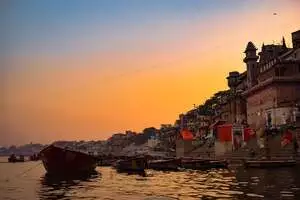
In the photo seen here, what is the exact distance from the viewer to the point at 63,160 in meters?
58.3

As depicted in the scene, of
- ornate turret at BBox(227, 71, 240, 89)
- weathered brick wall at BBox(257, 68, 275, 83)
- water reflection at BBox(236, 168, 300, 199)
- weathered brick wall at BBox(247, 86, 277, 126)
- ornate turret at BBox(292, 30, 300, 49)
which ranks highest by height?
ornate turret at BBox(292, 30, 300, 49)

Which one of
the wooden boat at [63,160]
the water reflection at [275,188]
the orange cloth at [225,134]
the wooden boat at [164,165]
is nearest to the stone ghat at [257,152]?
the orange cloth at [225,134]

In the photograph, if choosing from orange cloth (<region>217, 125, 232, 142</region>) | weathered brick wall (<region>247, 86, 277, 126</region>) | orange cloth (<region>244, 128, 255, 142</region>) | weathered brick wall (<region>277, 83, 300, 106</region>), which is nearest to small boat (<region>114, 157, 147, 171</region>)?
orange cloth (<region>244, 128, 255, 142</region>)

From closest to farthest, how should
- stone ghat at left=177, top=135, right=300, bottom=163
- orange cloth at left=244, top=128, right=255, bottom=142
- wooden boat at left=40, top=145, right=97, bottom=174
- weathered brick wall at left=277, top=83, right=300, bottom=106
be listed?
wooden boat at left=40, top=145, right=97, bottom=174 → stone ghat at left=177, top=135, right=300, bottom=163 → weathered brick wall at left=277, top=83, right=300, bottom=106 → orange cloth at left=244, top=128, right=255, bottom=142

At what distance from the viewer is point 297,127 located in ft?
209

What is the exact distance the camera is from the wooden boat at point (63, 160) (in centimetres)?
5809

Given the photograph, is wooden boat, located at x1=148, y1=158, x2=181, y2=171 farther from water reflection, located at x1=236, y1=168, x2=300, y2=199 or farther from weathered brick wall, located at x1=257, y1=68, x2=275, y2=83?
weathered brick wall, located at x1=257, y1=68, x2=275, y2=83

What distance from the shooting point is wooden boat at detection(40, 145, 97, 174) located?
191ft

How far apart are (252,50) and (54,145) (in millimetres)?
51886

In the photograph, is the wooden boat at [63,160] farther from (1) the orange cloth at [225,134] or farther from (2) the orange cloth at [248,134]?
(1) the orange cloth at [225,134]

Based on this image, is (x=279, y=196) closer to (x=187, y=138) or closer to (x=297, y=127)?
(x=297, y=127)

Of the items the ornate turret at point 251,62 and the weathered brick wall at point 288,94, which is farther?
the ornate turret at point 251,62

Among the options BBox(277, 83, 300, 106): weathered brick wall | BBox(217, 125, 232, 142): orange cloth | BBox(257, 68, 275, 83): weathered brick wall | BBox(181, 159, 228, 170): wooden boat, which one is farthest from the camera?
BBox(217, 125, 232, 142): orange cloth

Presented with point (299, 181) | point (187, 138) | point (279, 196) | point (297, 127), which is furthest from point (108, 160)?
point (279, 196)
